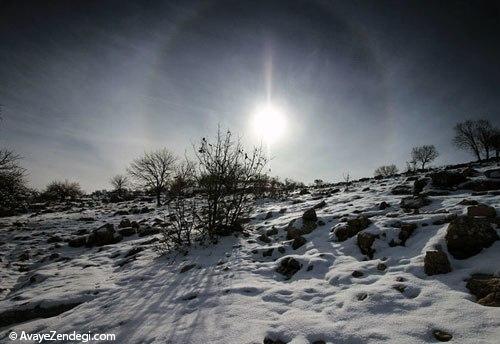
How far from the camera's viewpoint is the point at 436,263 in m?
4.39

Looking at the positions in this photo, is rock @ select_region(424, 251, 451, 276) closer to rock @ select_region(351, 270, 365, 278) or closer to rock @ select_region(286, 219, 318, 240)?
rock @ select_region(351, 270, 365, 278)

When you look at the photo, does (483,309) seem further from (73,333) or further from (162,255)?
(162,255)

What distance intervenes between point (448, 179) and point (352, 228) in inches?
193

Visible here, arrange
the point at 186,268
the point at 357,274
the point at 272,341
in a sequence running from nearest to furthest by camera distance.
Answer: the point at 272,341 < the point at 357,274 < the point at 186,268

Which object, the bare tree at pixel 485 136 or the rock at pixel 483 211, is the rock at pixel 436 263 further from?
the bare tree at pixel 485 136

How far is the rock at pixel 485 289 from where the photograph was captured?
3350 millimetres

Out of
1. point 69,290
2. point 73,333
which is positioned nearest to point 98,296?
point 69,290

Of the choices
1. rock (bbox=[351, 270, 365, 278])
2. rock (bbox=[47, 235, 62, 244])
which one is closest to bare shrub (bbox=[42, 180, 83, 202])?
rock (bbox=[47, 235, 62, 244])

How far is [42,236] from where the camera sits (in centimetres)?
1286

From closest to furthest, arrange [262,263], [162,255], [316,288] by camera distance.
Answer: [316,288] < [262,263] < [162,255]

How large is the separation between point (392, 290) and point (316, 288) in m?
1.28

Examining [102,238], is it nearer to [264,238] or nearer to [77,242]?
[77,242]

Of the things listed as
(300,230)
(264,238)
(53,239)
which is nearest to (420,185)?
(300,230)

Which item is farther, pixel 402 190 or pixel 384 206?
pixel 402 190
